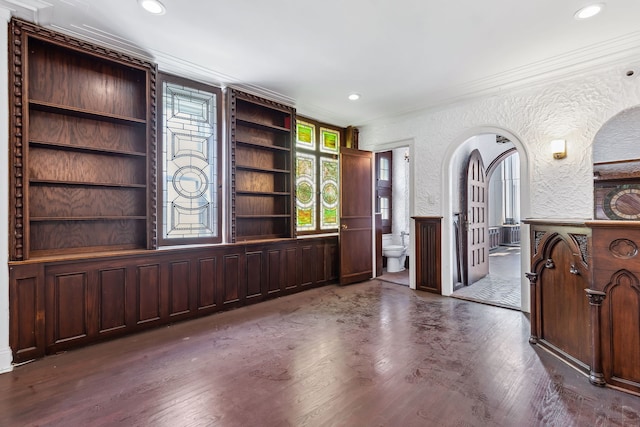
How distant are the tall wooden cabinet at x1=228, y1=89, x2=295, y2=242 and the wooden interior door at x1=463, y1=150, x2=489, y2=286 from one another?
2.83 meters

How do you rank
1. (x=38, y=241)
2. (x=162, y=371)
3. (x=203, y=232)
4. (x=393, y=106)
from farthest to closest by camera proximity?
(x=393, y=106)
(x=203, y=232)
(x=38, y=241)
(x=162, y=371)

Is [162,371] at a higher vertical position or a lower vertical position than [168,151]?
lower

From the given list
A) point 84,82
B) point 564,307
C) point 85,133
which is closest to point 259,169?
point 85,133

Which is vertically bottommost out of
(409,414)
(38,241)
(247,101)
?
(409,414)

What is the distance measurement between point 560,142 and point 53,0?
15.9ft

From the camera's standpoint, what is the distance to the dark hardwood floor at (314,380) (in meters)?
1.80

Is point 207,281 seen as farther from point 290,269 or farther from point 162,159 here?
point 162,159

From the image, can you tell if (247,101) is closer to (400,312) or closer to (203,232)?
(203,232)

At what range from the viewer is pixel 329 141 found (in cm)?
535

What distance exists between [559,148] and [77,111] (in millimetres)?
4841

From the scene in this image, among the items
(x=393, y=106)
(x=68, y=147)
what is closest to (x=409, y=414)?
(x=68, y=147)

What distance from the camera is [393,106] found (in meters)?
4.68

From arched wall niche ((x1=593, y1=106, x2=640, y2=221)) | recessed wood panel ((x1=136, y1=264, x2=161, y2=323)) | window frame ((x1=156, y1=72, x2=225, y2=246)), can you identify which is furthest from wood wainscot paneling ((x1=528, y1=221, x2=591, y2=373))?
recessed wood panel ((x1=136, y1=264, x2=161, y2=323))

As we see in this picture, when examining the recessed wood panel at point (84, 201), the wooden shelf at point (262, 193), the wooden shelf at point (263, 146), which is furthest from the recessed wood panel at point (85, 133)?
the wooden shelf at point (262, 193)
